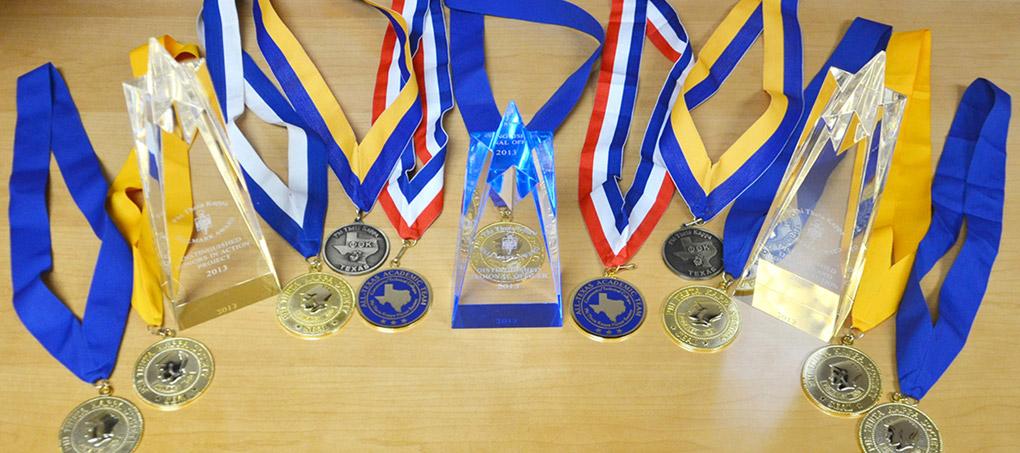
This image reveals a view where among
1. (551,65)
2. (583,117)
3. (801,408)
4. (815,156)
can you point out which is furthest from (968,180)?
(551,65)

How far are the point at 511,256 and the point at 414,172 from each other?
0.94 feet

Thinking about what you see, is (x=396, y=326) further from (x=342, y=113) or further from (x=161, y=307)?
(x=342, y=113)

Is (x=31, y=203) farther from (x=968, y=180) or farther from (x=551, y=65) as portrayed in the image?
(x=968, y=180)

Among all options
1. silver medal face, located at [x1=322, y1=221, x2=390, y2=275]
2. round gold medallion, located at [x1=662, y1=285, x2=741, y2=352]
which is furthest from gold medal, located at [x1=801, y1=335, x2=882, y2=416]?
silver medal face, located at [x1=322, y1=221, x2=390, y2=275]

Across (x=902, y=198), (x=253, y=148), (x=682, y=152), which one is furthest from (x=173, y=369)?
(x=902, y=198)

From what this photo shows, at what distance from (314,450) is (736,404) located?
1.98ft

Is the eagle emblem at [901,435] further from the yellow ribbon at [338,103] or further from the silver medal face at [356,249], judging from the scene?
the yellow ribbon at [338,103]

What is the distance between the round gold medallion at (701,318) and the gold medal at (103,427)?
2.60 feet

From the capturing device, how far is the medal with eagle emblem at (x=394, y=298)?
1264mm

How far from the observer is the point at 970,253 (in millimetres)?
1349

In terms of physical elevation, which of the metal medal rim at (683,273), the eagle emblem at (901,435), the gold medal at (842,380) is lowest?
the eagle emblem at (901,435)

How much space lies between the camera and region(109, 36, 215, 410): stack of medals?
116 centimetres

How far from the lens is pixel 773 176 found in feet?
4.79

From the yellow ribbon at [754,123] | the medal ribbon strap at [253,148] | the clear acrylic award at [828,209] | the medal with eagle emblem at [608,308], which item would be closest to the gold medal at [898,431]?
the clear acrylic award at [828,209]
